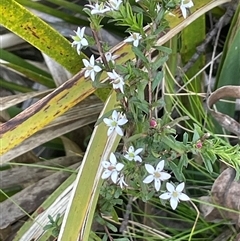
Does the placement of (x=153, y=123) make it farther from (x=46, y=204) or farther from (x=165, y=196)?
(x=46, y=204)

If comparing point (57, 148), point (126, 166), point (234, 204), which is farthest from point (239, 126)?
point (57, 148)

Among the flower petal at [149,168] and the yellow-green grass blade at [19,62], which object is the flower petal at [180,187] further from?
the yellow-green grass blade at [19,62]

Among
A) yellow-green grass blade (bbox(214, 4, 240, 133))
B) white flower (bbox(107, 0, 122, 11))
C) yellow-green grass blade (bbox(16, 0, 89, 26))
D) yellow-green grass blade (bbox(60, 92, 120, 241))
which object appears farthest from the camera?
yellow-green grass blade (bbox(16, 0, 89, 26))

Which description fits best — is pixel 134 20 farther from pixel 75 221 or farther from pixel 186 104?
pixel 186 104

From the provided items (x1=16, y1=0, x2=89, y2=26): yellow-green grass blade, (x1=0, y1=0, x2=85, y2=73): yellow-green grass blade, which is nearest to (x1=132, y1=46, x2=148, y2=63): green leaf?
(x1=0, y1=0, x2=85, y2=73): yellow-green grass blade

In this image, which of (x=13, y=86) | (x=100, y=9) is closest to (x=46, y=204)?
(x=13, y=86)

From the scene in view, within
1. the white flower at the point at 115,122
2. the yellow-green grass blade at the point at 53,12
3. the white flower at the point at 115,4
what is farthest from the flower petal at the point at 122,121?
the yellow-green grass blade at the point at 53,12

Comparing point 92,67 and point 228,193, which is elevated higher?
Answer: point 92,67

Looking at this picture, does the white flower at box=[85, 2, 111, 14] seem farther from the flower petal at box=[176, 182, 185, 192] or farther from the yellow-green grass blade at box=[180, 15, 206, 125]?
the yellow-green grass blade at box=[180, 15, 206, 125]
